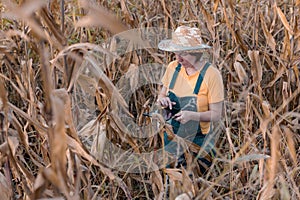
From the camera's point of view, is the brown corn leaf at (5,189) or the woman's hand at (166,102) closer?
the brown corn leaf at (5,189)

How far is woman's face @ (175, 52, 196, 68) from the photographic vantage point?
1.38m

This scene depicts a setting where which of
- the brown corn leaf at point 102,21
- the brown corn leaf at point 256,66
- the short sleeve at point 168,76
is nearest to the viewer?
the brown corn leaf at point 102,21

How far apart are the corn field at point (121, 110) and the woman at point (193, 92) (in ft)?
0.17

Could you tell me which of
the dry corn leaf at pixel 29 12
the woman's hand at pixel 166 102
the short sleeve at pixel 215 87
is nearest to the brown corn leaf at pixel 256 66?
the short sleeve at pixel 215 87

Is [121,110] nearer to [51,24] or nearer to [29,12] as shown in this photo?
[51,24]

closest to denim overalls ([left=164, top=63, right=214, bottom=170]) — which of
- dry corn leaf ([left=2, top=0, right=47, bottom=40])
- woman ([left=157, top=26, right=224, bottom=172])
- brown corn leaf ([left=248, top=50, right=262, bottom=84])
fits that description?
woman ([left=157, top=26, right=224, bottom=172])

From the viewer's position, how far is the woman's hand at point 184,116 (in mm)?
1313

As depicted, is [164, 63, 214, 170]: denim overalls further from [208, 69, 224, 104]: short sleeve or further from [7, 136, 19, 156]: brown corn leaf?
[7, 136, 19, 156]: brown corn leaf

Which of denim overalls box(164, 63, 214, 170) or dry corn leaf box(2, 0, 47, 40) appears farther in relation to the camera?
denim overalls box(164, 63, 214, 170)

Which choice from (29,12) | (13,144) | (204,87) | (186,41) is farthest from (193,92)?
(29,12)

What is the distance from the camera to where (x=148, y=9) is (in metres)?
1.77

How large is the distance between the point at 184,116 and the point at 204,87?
126 mm

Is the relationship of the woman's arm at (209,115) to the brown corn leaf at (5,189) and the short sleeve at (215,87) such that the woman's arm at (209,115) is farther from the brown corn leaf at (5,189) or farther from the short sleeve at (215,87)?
the brown corn leaf at (5,189)

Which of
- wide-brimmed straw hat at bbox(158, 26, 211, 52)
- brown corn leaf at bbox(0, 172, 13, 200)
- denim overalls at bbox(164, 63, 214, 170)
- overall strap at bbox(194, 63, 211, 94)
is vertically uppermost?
wide-brimmed straw hat at bbox(158, 26, 211, 52)
